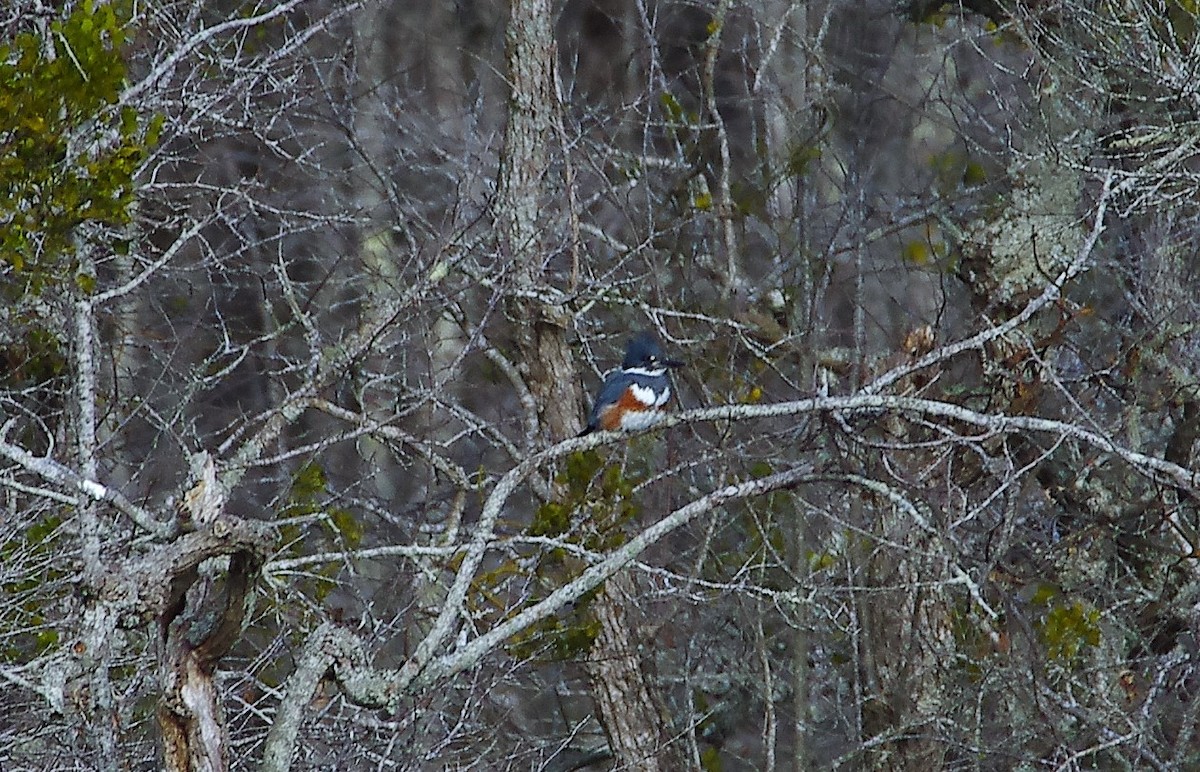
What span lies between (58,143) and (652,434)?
8.64 ft

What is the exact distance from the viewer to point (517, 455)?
711cm

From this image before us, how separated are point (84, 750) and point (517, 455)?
235 cm

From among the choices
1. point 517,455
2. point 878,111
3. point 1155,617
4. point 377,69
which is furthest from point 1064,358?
point 377,69

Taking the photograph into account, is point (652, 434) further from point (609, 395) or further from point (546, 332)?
point (546, 332)

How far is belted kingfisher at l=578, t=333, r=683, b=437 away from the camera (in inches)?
280

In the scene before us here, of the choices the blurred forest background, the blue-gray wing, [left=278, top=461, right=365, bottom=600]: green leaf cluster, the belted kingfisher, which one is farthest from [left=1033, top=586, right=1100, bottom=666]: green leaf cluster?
[left=278, top=461, right=365, bottom=600]: green leaf cluster

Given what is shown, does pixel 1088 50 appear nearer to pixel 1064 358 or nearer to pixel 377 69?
pixel 1064 358

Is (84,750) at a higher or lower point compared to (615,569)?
lower

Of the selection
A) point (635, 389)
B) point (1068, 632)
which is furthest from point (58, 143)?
point (1068, 632)

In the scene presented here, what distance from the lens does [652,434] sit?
725 centimetres

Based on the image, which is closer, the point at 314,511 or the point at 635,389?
the point at 314,511

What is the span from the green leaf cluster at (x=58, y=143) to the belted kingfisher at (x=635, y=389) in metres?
2.14

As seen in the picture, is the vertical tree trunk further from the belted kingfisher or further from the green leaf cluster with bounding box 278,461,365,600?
the green leaf cluster with bounding box 278,461,365,600

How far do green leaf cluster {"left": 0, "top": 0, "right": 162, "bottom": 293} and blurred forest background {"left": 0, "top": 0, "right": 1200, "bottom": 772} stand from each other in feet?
0.05
